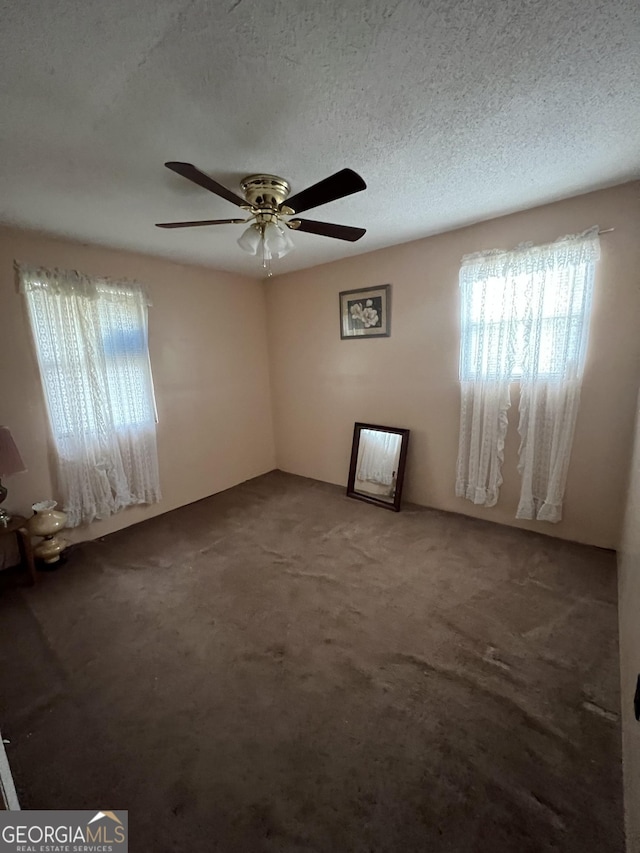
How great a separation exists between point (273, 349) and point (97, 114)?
2894 mm

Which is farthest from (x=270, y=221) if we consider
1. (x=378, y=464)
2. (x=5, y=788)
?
(x=378, y=464)

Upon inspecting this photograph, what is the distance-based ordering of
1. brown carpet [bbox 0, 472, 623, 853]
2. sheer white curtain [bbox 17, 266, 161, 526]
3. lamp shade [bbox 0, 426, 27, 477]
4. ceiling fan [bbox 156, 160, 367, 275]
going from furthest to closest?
1. sheer white curtain [bbox 17, 266, 161, 526]
2. lamp shade [bbox 0, 426, 27, 477]
3. ceiling fan [bbox 156, 160, 367, 275]
4. brown carpet [bbox 0, 472, 623, 853]

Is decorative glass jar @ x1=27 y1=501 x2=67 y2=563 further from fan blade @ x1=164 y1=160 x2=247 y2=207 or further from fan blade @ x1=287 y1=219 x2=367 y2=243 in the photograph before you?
fan blade @ x1=287 y1=219 x2=367 y2=243

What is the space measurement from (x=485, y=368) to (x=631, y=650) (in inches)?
72.4

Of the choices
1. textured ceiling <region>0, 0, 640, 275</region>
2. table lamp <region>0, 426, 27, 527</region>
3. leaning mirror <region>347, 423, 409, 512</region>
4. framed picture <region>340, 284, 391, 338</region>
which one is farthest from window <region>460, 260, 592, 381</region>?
table lamp <region>0, 426, 27, 527</region>

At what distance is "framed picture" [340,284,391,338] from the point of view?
122 inches

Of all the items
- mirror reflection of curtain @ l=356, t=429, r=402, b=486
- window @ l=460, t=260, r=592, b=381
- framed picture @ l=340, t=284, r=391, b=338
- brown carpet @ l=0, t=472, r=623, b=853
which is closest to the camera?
brown carpet @ l=0, t=472, r=623, b=853

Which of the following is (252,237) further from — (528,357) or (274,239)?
(528,357)

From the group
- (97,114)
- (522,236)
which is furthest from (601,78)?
(97,114)

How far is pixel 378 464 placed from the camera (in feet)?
10.9

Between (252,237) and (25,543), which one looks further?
(25,543)

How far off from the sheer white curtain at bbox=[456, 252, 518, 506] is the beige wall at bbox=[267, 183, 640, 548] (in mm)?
107

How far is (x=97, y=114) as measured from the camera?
124 cm

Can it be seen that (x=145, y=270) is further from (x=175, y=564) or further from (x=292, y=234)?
(x=175, y=564)
